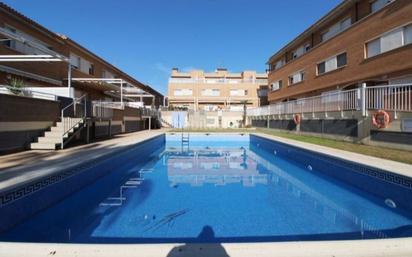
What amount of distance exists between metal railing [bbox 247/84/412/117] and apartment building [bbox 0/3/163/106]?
12489 mm

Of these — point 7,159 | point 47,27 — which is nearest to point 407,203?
point 7,159

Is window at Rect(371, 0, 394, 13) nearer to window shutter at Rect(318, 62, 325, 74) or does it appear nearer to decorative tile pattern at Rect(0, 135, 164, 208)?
window shutter at Rect(318, 62, 325, 74)

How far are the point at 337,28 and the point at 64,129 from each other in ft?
63.3

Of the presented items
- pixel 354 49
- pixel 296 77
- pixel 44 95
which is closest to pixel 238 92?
pixel 296 77

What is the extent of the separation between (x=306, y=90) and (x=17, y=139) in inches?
865

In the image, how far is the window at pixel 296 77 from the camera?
2719 centimetres

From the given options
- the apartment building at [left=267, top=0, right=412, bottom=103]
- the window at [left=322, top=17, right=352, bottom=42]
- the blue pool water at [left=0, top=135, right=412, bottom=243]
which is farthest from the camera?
the window at [left=322, top=17, right=352, bottom=42]

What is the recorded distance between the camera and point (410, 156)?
8898 millimetres

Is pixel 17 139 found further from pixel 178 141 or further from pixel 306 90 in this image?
pixel 306 90

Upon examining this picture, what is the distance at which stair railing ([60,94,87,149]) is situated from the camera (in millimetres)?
12375

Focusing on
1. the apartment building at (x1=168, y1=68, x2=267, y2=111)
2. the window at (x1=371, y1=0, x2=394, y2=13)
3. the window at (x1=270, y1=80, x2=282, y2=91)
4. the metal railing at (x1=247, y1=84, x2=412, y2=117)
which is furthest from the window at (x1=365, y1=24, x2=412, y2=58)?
the apartment building at (x1=168, y1=68, x2=267, y2=111)

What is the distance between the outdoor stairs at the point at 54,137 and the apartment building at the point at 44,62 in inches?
118

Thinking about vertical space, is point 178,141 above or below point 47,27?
below

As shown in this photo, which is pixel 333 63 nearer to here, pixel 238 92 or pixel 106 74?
pixel 106 74
